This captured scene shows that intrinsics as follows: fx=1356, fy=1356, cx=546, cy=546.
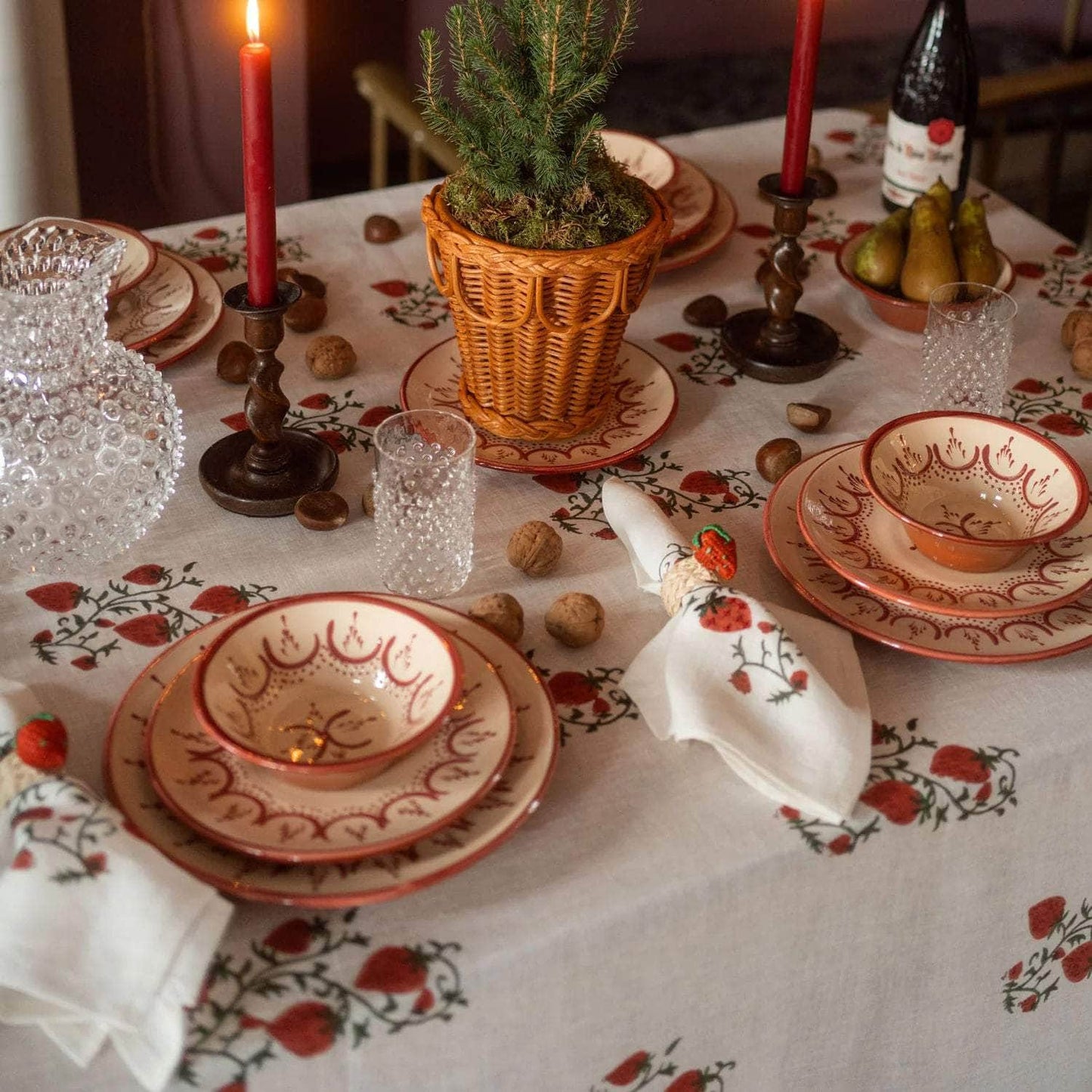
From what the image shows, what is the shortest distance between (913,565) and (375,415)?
1.51ft

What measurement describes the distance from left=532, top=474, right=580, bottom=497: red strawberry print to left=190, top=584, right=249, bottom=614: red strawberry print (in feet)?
0.86

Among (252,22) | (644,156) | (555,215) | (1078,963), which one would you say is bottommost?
(1078,963)

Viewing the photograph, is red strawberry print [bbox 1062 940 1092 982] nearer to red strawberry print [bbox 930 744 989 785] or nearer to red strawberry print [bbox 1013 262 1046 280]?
red strawberry print [bbox 930 744 989 785]

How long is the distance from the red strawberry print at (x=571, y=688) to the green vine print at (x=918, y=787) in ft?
0.48

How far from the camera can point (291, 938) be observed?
70 cm

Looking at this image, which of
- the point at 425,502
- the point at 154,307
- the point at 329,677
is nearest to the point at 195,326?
the point at 154,307

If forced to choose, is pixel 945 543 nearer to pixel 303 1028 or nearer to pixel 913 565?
pixel 913 565

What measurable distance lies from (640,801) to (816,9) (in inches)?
27.4

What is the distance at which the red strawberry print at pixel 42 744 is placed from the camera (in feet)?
2.41

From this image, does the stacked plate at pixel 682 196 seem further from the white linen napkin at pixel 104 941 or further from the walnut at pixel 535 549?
the white linen napkin at pixel 104 941

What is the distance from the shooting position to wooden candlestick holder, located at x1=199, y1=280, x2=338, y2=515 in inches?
38.6

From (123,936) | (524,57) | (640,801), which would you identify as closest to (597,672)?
(640,801)

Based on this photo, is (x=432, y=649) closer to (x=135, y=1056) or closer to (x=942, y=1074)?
(x=135, y=1056)

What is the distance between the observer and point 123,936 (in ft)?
2.15
